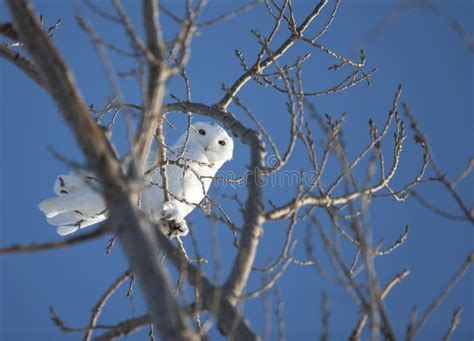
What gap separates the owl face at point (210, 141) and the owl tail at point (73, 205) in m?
1.26

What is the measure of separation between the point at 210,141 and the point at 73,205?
5.11 feet

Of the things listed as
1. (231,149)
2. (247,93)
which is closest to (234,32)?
(247,93)

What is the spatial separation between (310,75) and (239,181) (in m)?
125

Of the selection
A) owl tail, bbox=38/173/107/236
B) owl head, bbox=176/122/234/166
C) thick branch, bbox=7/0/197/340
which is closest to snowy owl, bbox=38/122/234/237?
owl tail, bbox=38/173/107/236

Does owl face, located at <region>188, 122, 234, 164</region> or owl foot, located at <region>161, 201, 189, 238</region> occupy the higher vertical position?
owl face, located at <region>188, 122, 234, 164</region>

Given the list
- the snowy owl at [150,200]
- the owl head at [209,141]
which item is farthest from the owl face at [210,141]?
the snowy owl at [150,200]

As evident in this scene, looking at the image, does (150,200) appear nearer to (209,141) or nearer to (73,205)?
(73,205)

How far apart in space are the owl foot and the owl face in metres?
1.45

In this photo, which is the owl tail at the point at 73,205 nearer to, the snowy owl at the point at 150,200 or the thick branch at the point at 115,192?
the snowy owl at the point at 150,200

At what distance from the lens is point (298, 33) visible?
3.42 metres

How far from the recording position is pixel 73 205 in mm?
4059

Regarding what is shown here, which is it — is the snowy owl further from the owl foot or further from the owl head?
the owl head

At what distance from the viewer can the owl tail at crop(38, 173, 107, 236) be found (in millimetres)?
4031

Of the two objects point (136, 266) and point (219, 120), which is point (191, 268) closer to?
point (136, 266)
